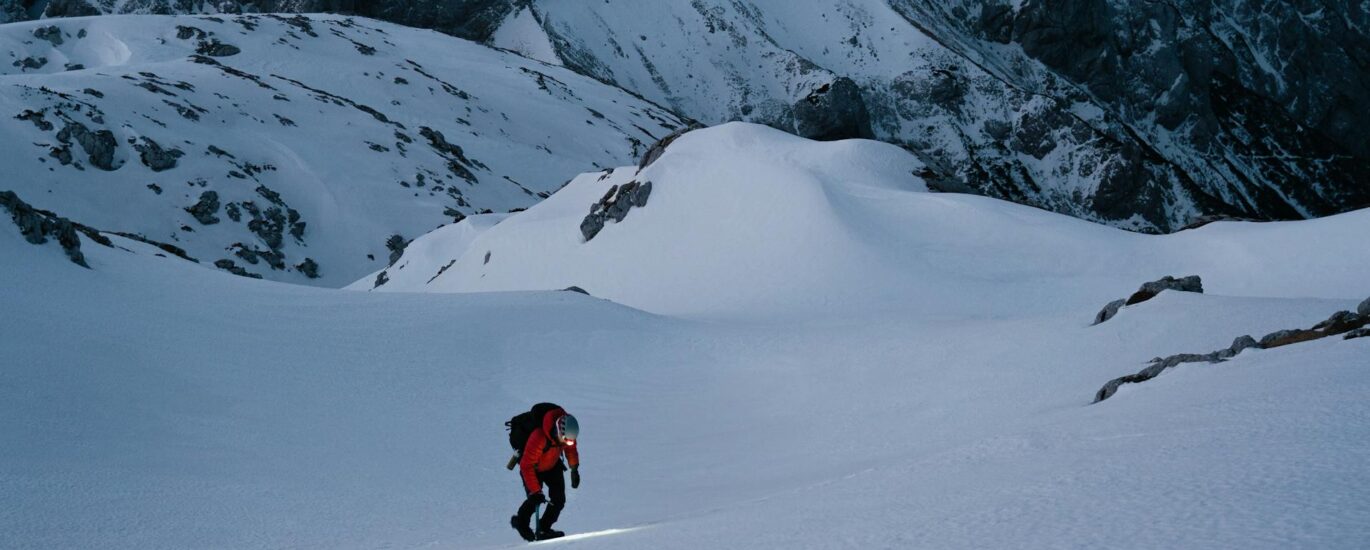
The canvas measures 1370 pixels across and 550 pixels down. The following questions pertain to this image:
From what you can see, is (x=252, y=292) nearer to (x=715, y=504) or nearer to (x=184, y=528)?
(x=184, y=528)

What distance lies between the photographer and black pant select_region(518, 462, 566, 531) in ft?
29.1

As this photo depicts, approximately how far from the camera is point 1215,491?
5.46m

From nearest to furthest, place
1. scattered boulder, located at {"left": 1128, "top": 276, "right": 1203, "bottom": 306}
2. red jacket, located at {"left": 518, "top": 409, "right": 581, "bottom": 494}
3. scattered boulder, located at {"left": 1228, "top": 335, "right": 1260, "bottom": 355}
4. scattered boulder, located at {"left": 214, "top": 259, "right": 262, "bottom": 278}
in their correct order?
red jacket, located at {"left": 518, "top": 409, "right": 581, "bottom": 494}, scattered boulder, located at {"left": 1228, "top": 335, "right": 1260, "bottom": 355}, scattered boulder, located at {"left": 1128, "top": 276, "right": 1203, "bottom": 306}, scattered boulder, located at {"left": 214, "top": 259, "right": 262, "bottom": 278}

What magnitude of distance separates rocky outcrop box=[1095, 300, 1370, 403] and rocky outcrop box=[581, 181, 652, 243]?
29.2 metres

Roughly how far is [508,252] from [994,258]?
2187 centimetres

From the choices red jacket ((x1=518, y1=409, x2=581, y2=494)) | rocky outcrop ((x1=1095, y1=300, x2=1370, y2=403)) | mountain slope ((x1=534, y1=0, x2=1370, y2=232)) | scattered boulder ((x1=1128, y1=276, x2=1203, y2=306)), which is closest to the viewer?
red jacket ((x1=518, y1=409, x2=581, y2=494))

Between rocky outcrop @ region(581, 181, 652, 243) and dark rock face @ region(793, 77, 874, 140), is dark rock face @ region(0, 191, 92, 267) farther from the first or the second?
dark rock face @ region(793, 77, 874, 140)

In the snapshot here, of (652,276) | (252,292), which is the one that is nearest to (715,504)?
(252,292)

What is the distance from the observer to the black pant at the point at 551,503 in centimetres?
887

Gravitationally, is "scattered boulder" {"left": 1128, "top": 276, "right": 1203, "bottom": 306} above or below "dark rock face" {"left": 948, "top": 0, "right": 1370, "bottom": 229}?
below

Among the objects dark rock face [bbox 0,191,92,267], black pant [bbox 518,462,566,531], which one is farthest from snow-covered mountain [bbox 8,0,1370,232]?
black pant [bbox 518,462,566,531]

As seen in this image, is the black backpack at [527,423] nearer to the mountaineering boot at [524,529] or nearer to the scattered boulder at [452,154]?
the mountaineering boot at [524,529]

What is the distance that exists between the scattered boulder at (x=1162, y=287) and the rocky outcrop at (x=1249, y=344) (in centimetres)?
609

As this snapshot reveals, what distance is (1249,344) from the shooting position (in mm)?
12758
